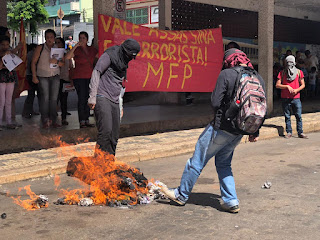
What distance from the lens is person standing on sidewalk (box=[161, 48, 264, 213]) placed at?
4727 mm

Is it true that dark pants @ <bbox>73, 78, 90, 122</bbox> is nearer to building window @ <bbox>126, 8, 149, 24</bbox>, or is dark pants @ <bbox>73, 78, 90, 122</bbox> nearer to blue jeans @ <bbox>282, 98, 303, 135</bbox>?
blue jeans @ <bbox>282, 98, 303, 135</bbox>

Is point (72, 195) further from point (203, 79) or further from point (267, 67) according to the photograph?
point (267, 67)

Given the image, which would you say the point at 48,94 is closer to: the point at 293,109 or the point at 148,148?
the point at 148,148

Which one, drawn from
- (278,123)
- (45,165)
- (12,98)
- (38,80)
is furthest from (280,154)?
(12,98)

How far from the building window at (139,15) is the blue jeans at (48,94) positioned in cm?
2004

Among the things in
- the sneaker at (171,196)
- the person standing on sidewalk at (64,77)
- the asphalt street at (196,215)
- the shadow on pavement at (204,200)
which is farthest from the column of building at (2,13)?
the sneaker at (171,196)

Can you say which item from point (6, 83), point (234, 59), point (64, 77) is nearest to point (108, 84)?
point (234, 59)

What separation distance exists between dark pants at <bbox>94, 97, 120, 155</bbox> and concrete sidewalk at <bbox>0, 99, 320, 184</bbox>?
106 centimetres

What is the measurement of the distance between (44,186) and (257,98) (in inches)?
123

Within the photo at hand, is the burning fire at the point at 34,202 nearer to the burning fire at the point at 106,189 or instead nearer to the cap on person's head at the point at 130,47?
the burning fire at the point at 106,189

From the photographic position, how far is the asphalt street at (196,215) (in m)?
4.36

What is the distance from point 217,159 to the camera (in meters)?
5.14

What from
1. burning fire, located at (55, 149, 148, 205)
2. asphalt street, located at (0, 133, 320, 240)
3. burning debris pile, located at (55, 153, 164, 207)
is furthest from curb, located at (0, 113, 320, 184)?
burning debris pile, located at (55, 153, 164, 207)

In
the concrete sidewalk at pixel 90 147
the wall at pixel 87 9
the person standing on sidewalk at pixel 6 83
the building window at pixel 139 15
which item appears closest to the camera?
the concrete sidewalk at pixel 90 147
